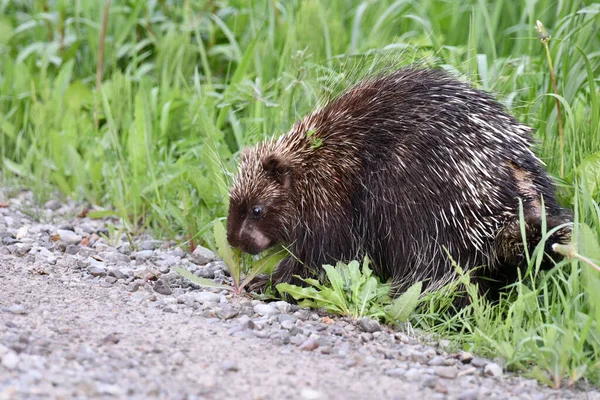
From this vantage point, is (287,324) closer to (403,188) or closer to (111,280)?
(403,188)

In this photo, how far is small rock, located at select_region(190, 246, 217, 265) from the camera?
5.24 m

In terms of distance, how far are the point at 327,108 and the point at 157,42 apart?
312cm

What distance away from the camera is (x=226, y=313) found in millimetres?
4109

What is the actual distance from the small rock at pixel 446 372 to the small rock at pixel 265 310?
0.95 m

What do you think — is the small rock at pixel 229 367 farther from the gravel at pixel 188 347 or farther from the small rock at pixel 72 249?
the small rock at pixel 72 249

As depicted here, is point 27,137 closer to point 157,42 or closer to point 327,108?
point 157,42

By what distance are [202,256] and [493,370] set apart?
2.18m

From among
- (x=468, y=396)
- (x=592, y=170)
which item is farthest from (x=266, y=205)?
(x=468, y=396)

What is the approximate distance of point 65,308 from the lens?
397 cm

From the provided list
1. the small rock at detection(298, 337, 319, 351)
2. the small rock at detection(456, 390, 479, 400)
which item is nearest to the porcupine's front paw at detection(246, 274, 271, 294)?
the small rock at detection(298, 337, 319, 351)

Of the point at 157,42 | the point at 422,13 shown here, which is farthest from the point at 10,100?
the point at 422,13

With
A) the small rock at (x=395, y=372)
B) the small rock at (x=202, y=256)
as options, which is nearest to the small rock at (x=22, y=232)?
the small rock at (x=202, y=256)

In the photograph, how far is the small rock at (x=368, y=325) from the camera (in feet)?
13.3

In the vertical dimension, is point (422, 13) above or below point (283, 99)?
above
